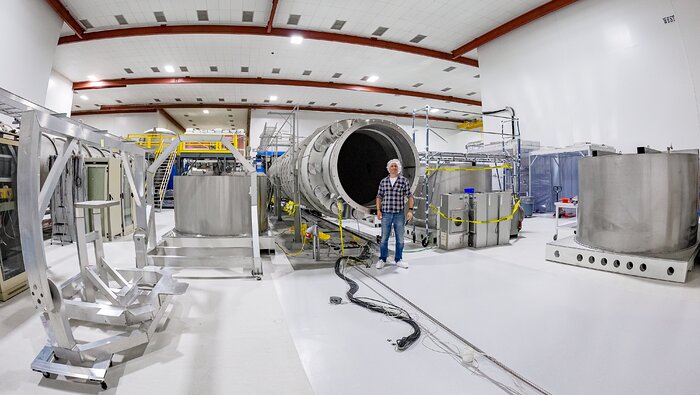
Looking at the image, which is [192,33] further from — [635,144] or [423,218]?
[635,144]

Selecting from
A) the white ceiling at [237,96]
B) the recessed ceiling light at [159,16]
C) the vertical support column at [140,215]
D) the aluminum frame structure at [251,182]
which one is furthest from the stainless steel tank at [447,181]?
the white ceiling at [237,96]

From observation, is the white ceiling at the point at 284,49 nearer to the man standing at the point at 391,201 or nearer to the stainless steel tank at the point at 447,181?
the stainless steel tank at the point at 447,181

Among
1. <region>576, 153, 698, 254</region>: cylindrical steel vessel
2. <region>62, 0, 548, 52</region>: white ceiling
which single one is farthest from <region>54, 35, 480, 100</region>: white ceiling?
<region>576, 153, 698, 254</region>: cylindrical steel vessel

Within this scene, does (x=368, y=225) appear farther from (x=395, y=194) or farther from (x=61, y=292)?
(x=61, y=292)

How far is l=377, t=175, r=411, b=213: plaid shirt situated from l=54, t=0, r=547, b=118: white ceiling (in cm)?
563

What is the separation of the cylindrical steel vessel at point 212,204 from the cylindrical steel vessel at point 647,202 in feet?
15.4

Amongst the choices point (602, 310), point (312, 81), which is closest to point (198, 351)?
point (602, 310)

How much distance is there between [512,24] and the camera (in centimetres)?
795

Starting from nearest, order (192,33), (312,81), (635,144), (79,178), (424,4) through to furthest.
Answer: (79,178) → (635,144) → (424,4) → (192,33) → (312,81)

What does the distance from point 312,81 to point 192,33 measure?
15.9ft

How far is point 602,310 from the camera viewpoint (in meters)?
2.40

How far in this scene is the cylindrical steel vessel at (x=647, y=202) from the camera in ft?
10.6

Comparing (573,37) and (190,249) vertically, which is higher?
(573,37)

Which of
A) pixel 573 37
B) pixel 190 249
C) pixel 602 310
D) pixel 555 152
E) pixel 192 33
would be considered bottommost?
pixel 602 310
